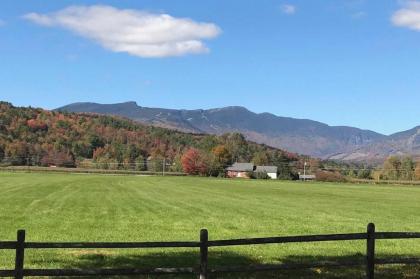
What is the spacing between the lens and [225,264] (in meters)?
16.3

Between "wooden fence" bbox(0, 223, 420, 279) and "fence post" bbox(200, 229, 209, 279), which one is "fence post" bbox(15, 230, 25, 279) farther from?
"fence post" bbox(200, 229, 209, 279)

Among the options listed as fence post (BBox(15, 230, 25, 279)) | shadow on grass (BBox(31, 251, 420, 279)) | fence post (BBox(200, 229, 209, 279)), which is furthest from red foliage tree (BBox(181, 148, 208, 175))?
fence post (BBox(15, 230, 25, 279))

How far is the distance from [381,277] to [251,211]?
71.4ft

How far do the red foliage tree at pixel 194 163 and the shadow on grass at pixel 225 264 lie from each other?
523 feet

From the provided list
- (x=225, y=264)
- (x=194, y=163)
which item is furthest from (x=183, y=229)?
(x=194, y=163)

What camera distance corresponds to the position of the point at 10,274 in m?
10.2

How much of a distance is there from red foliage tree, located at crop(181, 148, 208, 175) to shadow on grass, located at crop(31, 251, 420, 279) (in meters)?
160

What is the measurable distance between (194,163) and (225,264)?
169m

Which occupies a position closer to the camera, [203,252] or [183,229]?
[203,252]

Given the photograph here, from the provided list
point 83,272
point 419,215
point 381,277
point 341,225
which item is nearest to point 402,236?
point 381,277

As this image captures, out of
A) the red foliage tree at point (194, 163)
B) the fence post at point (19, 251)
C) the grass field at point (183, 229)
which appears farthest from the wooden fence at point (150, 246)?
the red foliage tree at point (194, 163)

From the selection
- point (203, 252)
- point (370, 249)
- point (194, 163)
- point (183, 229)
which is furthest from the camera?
point (194, 163)

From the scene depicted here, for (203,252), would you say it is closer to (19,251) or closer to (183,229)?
(19,251)

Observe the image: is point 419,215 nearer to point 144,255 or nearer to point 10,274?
point 144,255
